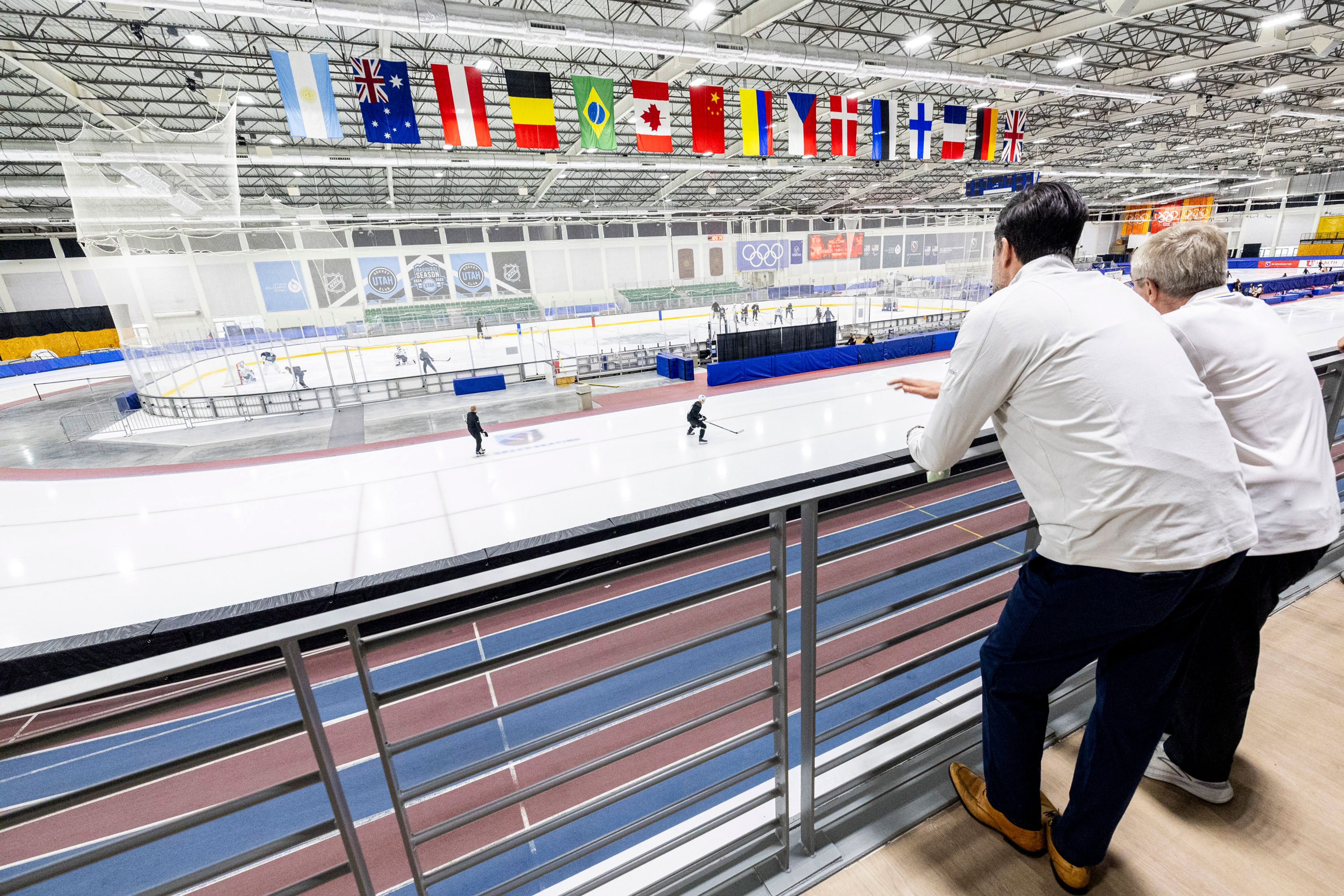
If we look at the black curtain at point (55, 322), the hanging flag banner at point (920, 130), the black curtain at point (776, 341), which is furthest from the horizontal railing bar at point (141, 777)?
the black curtain at point (55, 322)

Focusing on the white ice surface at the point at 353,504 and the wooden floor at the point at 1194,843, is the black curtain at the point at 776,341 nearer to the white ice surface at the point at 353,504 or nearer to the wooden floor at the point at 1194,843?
the white ice surface at the point at 353,504

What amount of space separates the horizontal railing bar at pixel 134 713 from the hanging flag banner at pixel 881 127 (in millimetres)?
17337

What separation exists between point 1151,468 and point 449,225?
114 feet

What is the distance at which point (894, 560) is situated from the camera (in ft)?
22.4

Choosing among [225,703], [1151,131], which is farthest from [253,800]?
[1151,131]

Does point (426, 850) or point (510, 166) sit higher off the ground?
point (510, 166)

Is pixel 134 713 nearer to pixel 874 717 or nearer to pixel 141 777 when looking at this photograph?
pixel 141 777

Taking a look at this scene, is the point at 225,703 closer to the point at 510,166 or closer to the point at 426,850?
the point at 426,850

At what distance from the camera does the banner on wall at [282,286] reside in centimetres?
1739

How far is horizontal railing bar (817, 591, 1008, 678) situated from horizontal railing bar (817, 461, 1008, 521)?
39cm

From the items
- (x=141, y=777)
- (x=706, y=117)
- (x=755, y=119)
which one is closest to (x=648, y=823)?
(x=141, y=777)

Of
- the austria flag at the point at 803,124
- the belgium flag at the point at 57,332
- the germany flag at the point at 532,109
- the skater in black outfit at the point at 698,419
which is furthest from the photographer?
the belgium flag at the point at 57,332

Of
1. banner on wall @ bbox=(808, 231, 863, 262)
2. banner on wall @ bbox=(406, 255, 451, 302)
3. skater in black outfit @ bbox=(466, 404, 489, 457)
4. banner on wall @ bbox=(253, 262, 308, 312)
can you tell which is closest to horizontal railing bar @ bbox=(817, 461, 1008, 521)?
skater in black outfit @ bbox=(466, 404, 489, 457)

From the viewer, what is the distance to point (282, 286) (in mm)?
17766
